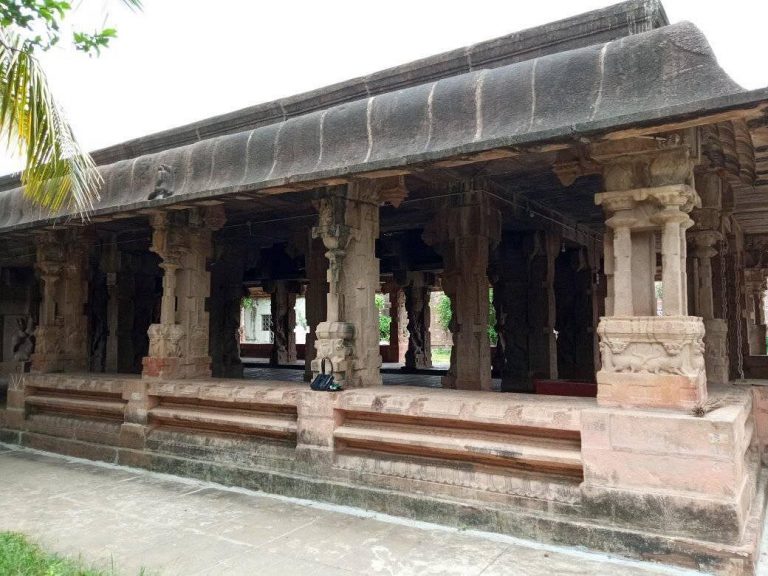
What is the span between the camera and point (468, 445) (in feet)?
16.2

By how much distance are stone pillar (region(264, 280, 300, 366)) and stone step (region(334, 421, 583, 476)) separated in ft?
46.6

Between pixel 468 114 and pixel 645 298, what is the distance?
2060 mm

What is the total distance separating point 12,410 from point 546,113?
854 centimetres

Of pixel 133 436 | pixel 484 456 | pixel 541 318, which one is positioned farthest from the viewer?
pixel 541 318

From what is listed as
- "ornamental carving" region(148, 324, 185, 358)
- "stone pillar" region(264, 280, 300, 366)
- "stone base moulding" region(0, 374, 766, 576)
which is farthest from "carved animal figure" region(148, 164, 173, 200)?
"stone pillar" region(264, 280, 300, 366)

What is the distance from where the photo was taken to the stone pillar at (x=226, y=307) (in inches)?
485

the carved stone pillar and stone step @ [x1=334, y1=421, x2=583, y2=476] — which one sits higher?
the carved stone pillar

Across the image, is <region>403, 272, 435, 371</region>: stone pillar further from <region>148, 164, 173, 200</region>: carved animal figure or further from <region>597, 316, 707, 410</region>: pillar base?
<region>597, 316, 707, 410</region>: pillar base

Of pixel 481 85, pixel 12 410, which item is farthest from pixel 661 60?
pixel 12 410

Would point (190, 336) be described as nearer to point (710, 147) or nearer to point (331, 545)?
point (331, 545)

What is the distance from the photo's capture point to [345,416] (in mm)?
5773

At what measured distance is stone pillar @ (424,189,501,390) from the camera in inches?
355

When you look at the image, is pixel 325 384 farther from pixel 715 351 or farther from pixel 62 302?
pixel 62 302

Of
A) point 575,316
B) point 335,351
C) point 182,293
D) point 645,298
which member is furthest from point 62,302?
point 575,316
